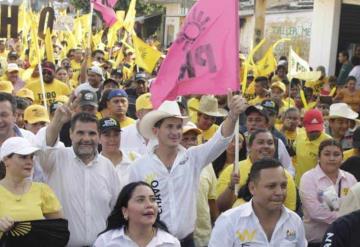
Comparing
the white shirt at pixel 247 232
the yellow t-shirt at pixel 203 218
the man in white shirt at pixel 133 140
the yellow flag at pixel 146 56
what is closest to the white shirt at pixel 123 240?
the white shirt at pixel 247 232

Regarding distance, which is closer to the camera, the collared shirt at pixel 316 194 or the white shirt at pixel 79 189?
the white shirt at pixel 79 189

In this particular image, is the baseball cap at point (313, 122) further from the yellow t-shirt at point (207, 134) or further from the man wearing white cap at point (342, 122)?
the yellow t-shirt at point (207, 134)

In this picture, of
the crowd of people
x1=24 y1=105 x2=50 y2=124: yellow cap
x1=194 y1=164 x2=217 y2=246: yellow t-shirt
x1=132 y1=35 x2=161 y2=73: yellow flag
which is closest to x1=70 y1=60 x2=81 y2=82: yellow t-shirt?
x1=132 y1=35 x2=161 y2=73: yellow flag

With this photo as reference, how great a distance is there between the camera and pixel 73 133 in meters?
5.27

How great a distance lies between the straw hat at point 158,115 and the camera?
209 inches

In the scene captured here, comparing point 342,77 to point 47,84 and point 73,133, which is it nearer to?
point 47,84

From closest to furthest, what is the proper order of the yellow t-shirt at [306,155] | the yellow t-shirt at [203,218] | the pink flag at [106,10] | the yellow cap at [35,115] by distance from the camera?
the yellow t-shirt at [203,218] < the yellow cap at [35,115] < the yellow t-shirt at [306,155] < the pink flag at [106,10]

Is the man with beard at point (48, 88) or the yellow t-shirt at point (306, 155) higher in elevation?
the man with beard at point (48, 88)

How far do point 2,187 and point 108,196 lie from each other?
32.3 inches

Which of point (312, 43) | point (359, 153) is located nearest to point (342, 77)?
point (312, 43)

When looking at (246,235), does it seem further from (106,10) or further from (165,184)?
(106,10)

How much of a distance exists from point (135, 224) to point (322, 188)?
89.2 inches

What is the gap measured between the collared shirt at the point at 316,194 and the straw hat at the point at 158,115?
51.8 inches

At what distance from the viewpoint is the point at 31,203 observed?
4.82m
